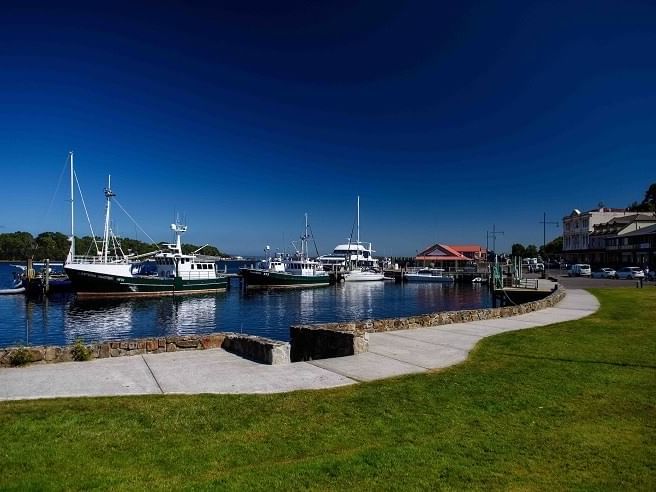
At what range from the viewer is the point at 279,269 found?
80.7 metres

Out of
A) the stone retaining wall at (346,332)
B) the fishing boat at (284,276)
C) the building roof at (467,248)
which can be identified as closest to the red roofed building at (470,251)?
the building roof at (467,248)

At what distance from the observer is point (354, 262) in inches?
4796

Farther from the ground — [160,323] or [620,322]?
[620,322]

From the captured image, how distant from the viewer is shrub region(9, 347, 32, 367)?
32.0 feet

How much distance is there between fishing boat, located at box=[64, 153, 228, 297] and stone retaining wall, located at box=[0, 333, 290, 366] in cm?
4669

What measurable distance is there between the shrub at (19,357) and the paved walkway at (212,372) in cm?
34

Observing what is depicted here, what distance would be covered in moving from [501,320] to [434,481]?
14654 millimetres

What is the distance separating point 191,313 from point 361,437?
39552 millimetres

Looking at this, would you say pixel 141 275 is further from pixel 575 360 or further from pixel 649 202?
pixel 649 202

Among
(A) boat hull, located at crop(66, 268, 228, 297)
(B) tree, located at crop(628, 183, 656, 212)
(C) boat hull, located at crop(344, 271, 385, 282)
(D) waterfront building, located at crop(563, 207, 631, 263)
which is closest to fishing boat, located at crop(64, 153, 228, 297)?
(A) boat hull, located at crop(66, 268, 228, 297)

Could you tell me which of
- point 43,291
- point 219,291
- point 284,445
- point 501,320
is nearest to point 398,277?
point 219,291

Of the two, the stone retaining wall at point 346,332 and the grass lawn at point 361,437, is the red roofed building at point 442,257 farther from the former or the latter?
the grass lawn at point 361,437

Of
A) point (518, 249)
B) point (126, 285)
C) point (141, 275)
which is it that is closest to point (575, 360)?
point (126, 285)

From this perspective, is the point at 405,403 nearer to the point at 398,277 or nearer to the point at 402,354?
the point at 402,354
